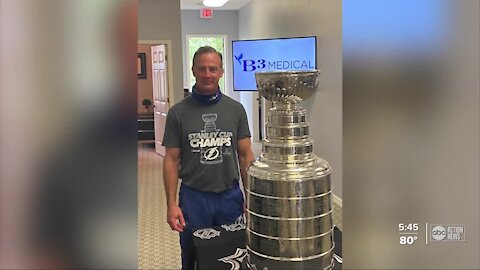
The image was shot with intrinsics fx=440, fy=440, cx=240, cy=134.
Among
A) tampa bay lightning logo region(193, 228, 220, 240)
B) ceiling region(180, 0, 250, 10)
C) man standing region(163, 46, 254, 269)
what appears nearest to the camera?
ceiling region(180, 0, 250, 10)

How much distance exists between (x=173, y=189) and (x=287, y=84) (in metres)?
0.43

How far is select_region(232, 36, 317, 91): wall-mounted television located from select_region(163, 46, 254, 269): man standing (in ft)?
0.17

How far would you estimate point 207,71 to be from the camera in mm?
896

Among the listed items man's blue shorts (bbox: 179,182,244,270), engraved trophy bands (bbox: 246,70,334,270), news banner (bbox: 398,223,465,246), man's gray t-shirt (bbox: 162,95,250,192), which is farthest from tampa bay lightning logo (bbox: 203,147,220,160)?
news banner (bbox: 398,223,465,246)

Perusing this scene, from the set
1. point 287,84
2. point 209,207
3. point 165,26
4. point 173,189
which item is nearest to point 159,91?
point 165,26

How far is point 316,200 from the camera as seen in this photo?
70 cm

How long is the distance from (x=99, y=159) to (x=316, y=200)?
34 cm

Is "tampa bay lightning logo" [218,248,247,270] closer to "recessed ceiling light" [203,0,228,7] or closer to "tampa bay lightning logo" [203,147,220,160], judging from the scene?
"tampa bay lightning logo" [203,147,220,160]

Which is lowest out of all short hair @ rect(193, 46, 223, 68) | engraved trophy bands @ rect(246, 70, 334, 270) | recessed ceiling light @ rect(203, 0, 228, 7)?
engraved trophy bands @ rect(246, 70, 334, 270)

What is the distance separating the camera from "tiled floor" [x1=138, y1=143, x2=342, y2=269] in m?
0.70

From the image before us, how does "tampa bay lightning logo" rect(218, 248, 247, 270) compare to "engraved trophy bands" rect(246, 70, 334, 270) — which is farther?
"tampa bay lightning logo" rect(218, 248, 247, 270)

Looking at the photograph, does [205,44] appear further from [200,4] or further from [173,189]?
[173,189]

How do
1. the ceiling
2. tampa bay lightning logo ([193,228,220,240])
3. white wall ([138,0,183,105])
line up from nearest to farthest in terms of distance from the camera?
white wall ([138,0,183,105]), the ceiling, tampa bay lightning logo ([193,228,220,240])

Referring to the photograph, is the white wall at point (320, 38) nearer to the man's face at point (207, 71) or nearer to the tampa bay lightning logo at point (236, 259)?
the man's face at point (207, 71)
